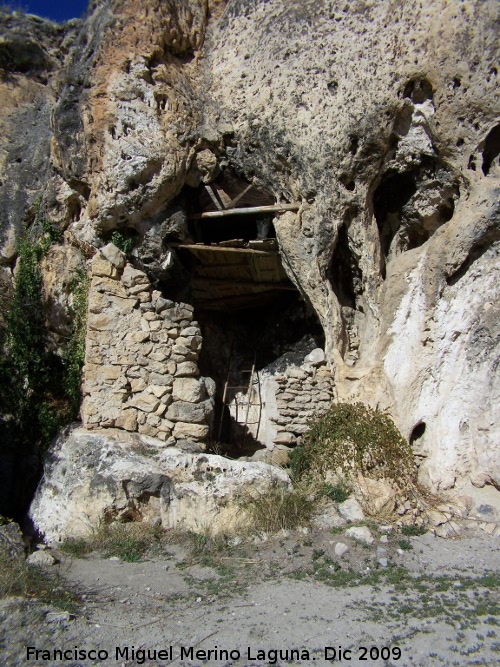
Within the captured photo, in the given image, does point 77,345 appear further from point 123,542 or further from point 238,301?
point 238,301

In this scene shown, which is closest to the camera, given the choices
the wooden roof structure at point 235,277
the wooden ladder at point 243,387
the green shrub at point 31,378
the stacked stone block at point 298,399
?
the green shrub at point 31,378

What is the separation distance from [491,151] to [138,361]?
4281 millimetres

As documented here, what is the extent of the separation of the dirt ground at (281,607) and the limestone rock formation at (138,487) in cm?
40

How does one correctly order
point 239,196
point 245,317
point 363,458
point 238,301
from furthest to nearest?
point 245,317 → point 238,301 → point 239,196 → point 363,458

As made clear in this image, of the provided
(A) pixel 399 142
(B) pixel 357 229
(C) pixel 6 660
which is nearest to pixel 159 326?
(B) pixel 357 229

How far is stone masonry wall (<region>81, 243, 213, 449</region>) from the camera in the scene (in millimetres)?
5895

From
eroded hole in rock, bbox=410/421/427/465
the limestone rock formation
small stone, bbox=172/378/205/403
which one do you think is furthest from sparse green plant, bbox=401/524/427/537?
small stone, bbox=172/378/205/403

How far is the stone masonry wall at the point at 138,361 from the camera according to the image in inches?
232

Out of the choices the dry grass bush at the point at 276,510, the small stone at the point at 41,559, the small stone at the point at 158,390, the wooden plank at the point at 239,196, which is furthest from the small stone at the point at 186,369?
the small stone at the point at 41,559

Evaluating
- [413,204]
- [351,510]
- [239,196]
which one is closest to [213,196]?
[239,196]

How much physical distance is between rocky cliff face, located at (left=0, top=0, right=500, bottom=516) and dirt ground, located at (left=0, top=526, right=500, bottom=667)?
1.29 metres

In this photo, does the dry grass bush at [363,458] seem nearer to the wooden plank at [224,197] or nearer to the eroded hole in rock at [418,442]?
the eroded hole in rock at [418,442]

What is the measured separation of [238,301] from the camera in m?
8.25

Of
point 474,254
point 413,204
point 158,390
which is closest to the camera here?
point 474,254
